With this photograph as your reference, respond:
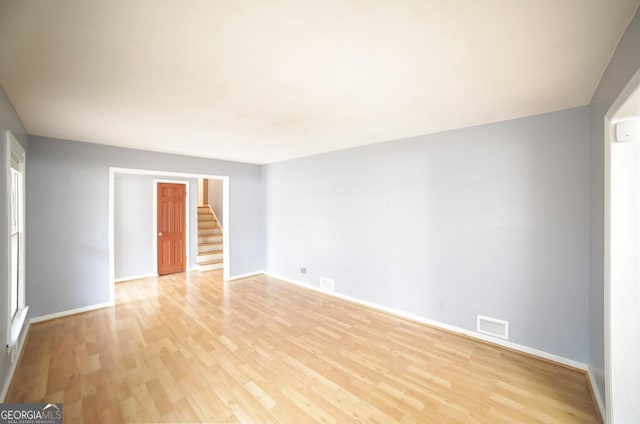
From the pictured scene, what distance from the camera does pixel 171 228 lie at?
19.6 ft

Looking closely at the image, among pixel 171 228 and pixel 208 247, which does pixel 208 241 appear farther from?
pixel 171 228

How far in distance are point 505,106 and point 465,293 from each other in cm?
201

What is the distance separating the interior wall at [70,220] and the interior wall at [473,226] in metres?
3.31

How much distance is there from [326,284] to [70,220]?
3848 mm

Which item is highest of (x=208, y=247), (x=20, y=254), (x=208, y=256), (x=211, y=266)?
(x=20, y=254)

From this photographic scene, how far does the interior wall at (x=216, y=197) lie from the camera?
307 inches

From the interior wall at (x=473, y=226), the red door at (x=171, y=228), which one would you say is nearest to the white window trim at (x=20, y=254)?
the red door at (x=171, y=228)

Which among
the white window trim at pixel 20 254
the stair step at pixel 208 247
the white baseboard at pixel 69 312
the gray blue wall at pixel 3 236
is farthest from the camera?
the stair step at pixel 208 247

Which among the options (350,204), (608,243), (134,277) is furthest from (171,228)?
(608,243)

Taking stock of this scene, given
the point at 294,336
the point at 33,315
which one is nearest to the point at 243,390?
the point at 294,336

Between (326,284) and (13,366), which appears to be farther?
(326,284)

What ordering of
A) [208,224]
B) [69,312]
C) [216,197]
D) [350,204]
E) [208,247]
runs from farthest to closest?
1. [216,197]
2. [208,224]
3. [208,247]
4. [350,204]
5. [69,312]

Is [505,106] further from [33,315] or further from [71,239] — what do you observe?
[33,315]

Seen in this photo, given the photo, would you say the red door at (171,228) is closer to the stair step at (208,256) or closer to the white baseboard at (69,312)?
the stair step at (208,256)
